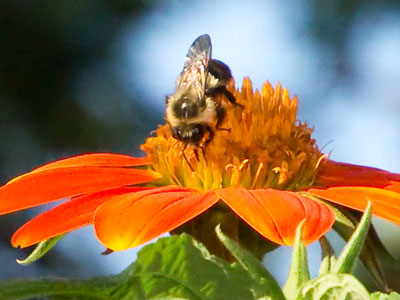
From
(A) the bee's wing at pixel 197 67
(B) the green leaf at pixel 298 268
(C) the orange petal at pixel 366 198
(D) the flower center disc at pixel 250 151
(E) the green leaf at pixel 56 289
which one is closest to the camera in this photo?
(E) the green leaf at pixel 56 289

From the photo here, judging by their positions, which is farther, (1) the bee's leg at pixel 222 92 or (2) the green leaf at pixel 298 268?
(1) the bee's leg at pixel 222 92

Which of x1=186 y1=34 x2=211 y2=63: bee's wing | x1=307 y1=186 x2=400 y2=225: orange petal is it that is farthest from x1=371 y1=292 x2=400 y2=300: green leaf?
x1=186 y1=34 x2=211 y2=63: bee's wing

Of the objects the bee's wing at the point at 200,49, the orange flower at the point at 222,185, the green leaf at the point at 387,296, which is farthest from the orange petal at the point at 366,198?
the bee's wing at the point at 200,49

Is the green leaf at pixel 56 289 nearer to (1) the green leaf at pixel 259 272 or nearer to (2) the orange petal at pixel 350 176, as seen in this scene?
(1) the green leaf at pixel 259 272

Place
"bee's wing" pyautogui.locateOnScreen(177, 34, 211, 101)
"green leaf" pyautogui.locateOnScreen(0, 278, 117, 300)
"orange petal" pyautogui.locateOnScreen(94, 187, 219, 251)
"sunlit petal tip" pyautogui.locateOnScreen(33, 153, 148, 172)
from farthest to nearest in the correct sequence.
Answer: "bee's wing" pyautogui.locateOnScreen(177, 34, 211, 101), "sunlit petal tip" pyautogui.locateOnScreen(33, 153, 148, 172), "orange petal" pyautogui.locateOnScreen(94, 187, 219, 251), "green leaf" pyautogui.locateOnScreen(0, 278, 117, 300)

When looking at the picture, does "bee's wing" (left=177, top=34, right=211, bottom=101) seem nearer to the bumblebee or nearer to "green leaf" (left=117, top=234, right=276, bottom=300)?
the bumblebee

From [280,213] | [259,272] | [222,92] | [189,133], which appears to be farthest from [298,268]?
[222,92]
